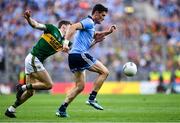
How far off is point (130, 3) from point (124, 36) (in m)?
3.73

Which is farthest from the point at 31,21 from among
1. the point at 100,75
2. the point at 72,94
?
the point at 100,75

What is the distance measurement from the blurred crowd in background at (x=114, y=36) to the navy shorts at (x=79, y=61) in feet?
52.1

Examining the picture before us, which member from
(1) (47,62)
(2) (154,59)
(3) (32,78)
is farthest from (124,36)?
(3) (32,78)

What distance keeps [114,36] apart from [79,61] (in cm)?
1690

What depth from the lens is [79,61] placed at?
14.2 m

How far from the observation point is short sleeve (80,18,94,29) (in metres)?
14.0

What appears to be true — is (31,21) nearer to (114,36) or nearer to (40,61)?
(40,61)

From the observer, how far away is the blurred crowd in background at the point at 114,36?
3055 centimetres

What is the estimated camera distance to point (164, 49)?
101ft

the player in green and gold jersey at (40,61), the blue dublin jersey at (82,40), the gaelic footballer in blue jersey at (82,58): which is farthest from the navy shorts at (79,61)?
the player in green and gold jersey at (40,61)

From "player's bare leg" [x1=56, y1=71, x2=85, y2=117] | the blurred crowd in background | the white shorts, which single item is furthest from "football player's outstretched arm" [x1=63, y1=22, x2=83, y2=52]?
the blurred crowd in background

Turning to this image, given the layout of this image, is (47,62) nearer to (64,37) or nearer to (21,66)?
(21,66)

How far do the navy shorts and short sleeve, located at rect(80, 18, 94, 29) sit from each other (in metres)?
0.73

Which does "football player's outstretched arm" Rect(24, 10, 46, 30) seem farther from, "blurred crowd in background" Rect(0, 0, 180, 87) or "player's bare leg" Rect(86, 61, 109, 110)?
"blurred crowd in background" Rect(0, 0, 180, 87)
